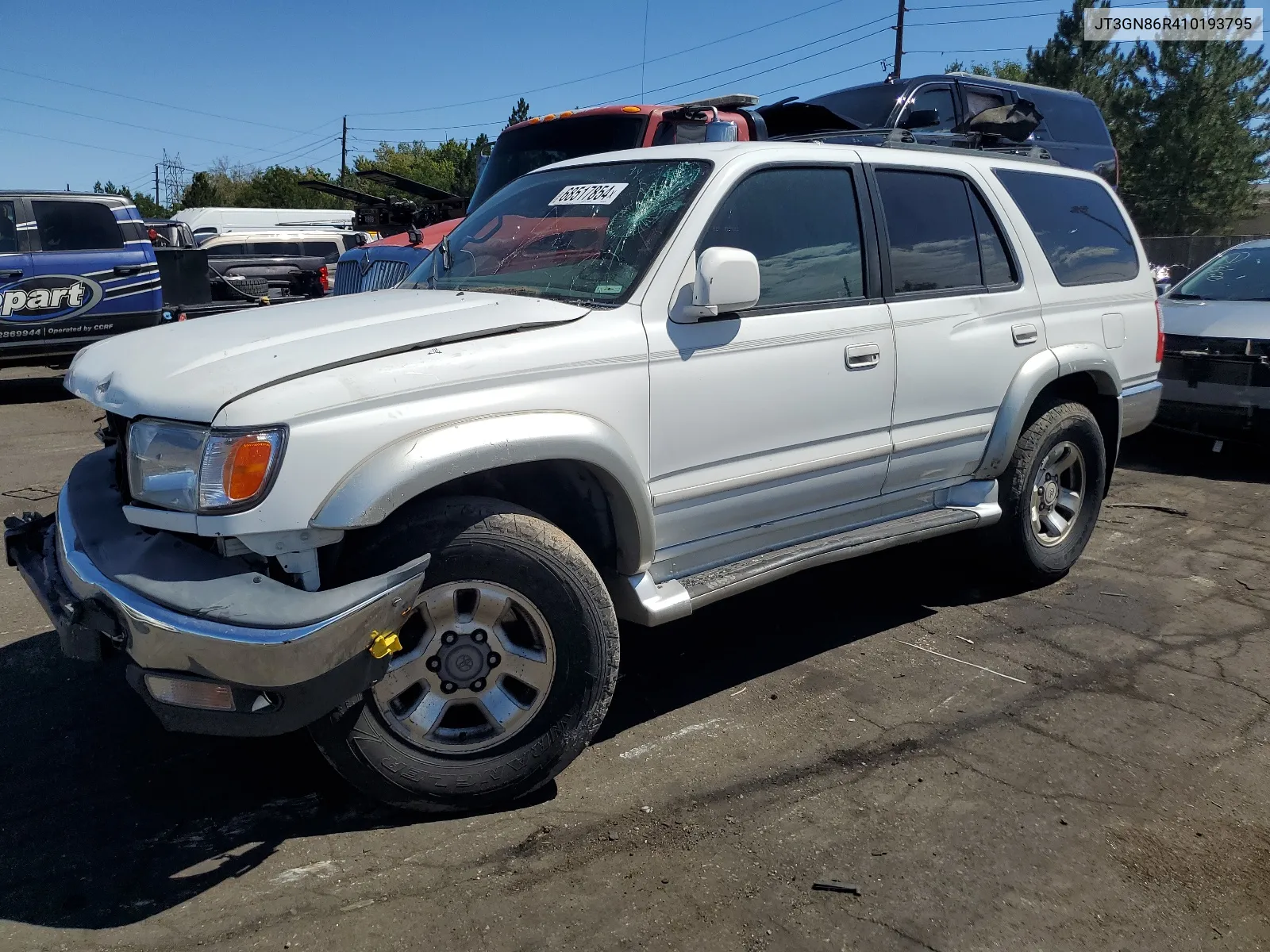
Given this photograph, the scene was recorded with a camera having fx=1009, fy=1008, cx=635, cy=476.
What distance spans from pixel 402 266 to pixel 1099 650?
17.2ft

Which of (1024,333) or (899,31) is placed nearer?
(1024,333)

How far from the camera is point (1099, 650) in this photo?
429 centimetres

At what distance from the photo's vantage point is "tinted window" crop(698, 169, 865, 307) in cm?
361

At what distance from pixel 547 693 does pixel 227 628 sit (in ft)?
3.17

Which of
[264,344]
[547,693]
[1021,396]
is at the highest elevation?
[264,344]

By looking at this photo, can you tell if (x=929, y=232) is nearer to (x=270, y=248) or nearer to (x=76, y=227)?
(x=76, y=227)

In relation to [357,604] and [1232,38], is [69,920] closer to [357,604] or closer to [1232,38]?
[357,604]

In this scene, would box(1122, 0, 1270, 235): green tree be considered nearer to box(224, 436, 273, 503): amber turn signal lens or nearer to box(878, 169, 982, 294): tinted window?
box(878, 169, 982, 294): tinted window

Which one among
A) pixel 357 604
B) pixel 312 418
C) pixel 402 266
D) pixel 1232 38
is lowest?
pixel 357 604

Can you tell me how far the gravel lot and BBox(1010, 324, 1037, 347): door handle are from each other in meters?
1.27

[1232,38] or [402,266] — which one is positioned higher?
[1232,38]

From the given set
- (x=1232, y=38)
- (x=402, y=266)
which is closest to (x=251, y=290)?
(x=402, y=266)

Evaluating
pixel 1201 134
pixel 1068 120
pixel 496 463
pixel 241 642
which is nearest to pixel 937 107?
pixel 1068 120

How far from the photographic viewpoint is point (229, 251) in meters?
21.0
